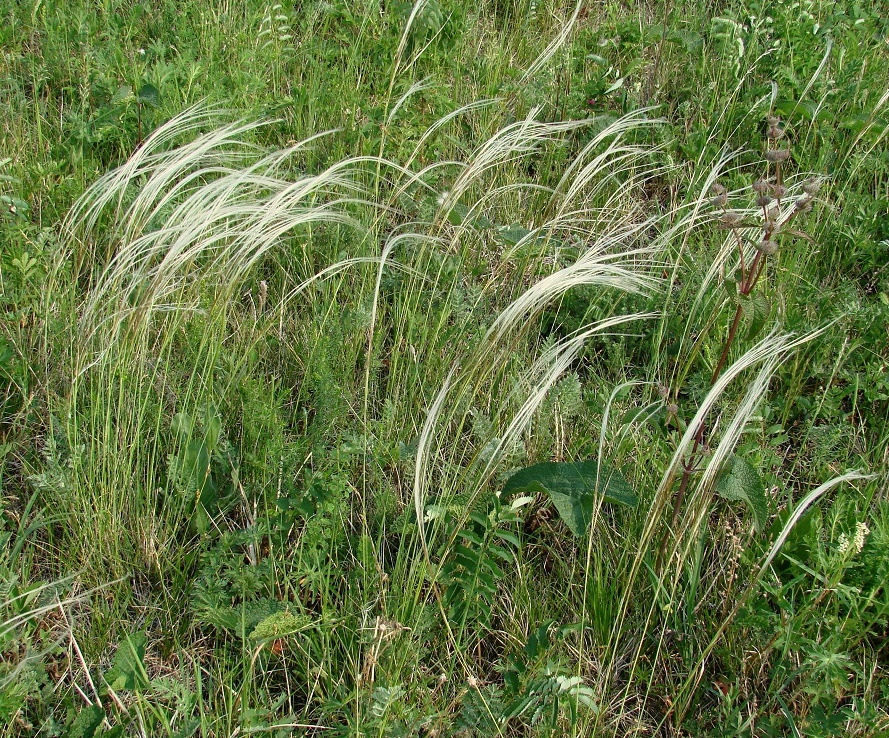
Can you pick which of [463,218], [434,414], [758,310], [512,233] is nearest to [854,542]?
[758,310]

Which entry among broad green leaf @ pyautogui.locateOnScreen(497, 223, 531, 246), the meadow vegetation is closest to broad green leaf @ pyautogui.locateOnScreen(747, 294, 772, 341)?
the meadow vegetation

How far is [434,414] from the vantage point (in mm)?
1673

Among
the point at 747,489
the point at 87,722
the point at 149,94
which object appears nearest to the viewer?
the point at 87,722

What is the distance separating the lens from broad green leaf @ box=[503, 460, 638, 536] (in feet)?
6.01

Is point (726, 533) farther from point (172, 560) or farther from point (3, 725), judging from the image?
point (3, 725)

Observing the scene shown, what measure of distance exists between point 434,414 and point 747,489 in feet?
2.39

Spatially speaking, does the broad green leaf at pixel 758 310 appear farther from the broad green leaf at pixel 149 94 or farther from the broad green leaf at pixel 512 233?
the broad green leaf at pixel 149 94

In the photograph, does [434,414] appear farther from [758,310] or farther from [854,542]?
[854,542]

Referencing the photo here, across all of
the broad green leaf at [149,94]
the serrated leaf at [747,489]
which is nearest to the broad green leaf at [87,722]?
the serrated leaf at [747,489]

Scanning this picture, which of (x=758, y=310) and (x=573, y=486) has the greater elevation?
(x=758, y=310)

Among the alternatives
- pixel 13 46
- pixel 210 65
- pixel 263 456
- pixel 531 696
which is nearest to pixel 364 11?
pixel 210 65

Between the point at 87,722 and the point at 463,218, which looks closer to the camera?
the point at 87,722

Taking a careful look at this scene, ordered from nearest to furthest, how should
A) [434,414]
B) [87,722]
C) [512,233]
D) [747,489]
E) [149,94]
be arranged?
1. [87,722]
2. [434,414]
3. [747,489]
4. [512,233]
5. [149,94]

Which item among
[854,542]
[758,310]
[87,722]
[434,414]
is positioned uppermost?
[758,310]
